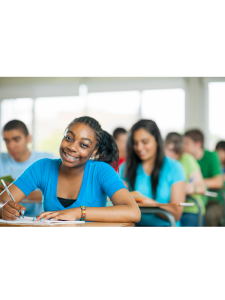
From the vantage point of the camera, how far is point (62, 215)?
1.32 m

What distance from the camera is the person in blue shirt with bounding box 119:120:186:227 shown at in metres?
2.50

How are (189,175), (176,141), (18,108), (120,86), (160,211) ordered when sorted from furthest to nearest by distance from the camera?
1. (18,108)
2. (120,86)
3. (176,141)
4. (189,175)
5. (160,211)

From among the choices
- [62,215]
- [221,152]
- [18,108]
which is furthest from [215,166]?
[18,108]

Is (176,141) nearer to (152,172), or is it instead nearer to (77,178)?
(152,172)

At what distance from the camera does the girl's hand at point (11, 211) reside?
1355 mm

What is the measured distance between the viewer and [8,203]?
4.65 feet

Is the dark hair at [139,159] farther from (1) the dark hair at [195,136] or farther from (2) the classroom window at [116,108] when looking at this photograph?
(2) the classroom window at [116,108]

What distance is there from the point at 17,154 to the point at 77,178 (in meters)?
1.20
